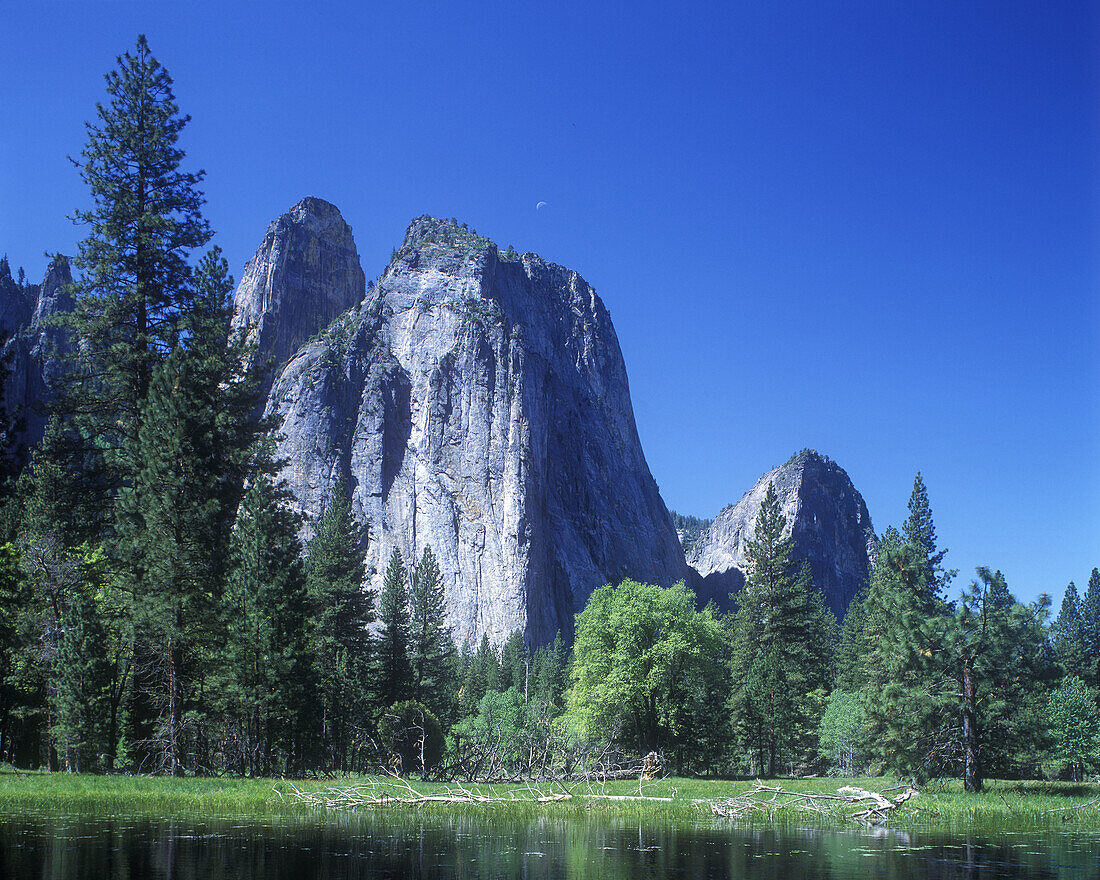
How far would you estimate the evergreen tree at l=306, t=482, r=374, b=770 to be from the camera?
145ft

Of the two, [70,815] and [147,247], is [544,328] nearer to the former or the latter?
[147,247]

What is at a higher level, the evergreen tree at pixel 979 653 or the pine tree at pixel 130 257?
the pine tree at pixel 130 257

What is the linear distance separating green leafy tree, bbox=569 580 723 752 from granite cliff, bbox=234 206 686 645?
3173 inches

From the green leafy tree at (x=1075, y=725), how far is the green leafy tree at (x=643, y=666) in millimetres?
20692

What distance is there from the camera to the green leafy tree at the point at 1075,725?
49031 millimetres

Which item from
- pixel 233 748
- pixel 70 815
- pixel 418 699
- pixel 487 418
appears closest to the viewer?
pixel 70 815

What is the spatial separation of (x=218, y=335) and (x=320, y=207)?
528 feet

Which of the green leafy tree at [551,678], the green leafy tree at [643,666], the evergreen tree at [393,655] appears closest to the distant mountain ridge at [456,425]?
the green leafy tree at [551,678]

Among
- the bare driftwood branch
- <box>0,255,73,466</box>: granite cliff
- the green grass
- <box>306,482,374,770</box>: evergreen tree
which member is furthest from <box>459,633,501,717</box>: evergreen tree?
the bare driftwood branch

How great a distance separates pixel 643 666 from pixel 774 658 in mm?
9823

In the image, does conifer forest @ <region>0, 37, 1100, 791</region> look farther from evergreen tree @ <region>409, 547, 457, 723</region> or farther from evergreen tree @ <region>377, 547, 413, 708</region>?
evergreen tree @ <region>409, 547, 457, 723</region>

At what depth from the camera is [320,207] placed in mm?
182750

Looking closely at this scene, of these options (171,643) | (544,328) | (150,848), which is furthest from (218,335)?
(544,328)

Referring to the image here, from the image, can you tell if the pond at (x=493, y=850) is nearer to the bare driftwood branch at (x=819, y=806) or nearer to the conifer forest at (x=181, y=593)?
the bare driftwood branch at (x=819, y=806)
